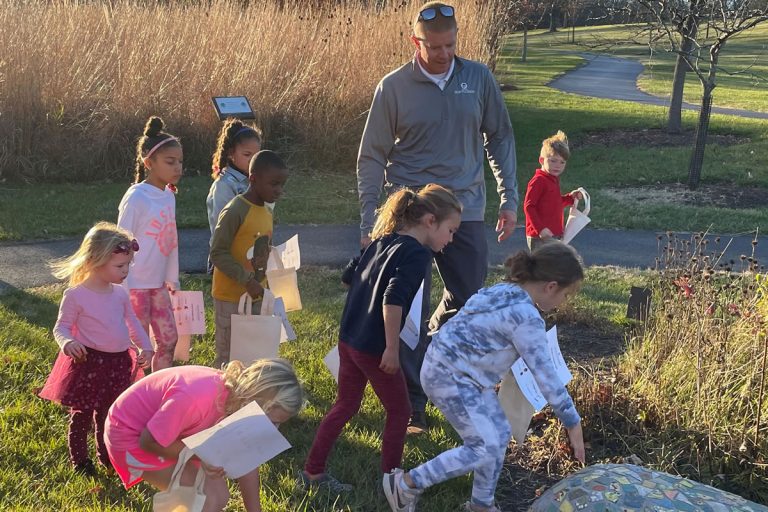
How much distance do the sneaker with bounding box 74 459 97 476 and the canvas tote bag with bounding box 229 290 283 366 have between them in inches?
33.7

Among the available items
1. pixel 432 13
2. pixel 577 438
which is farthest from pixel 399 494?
pixel 432 13

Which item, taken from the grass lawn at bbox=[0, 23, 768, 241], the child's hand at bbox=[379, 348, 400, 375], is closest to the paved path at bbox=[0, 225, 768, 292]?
the grass lawn at bbox=[0, 23, 768, 241]

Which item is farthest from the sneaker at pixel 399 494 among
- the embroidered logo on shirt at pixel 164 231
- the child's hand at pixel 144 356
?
the embroidered logo on shirt at pixel 164 231

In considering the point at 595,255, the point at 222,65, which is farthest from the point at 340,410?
the point at 222,65

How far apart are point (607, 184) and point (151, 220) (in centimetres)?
978

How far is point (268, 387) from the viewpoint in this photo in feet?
10.1

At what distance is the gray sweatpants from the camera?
11.1 feet

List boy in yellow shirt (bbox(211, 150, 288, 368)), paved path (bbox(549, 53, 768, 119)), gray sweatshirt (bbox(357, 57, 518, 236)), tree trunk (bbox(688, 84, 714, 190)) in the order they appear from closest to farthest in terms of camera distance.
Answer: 1. boy in yellow shirt (bbox(211, 150, 288, 368))
2. gray sweatshirt (bbox(357, 57, 518, 236))
3. tree trunk (bbox(688, 84, 714, 190))
4. paved path (bbox(549, 53, 768, 119))

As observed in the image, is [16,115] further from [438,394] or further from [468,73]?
[438,394]

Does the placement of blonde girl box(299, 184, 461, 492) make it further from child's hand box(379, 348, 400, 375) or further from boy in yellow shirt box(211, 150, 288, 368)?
boy in yellow shirt box(211, 150, 288, 368)

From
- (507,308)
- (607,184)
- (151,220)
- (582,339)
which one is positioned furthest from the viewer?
(607,184)

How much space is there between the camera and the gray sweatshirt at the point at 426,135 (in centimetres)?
449

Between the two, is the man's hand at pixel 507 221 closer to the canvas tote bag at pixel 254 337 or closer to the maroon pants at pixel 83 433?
the canvas tote bag at pixel 254 337

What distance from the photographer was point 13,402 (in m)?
4.54
